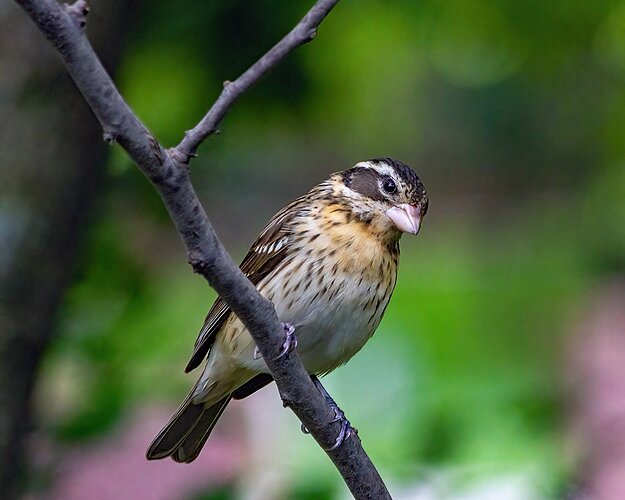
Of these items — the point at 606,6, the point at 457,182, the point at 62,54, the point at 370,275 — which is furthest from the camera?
the point at 457,182

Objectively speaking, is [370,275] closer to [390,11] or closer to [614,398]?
[390,11]

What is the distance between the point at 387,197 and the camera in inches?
140

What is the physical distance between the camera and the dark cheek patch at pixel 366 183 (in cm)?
360

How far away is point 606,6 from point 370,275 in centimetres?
184

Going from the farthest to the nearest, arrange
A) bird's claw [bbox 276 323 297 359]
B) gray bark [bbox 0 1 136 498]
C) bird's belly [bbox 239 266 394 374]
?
gray bark [bbox 0 1 136 498], bird's belly [bbox 239 266 394 374], bird's claw [bbox 276 323 297 359]

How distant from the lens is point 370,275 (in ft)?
11.4

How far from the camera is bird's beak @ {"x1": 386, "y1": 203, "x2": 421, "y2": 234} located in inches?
136

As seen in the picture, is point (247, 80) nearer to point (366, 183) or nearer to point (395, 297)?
point (366, 183)

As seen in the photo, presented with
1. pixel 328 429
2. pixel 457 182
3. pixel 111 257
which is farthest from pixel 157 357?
pixel 457 182

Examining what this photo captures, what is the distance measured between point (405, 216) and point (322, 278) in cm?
28

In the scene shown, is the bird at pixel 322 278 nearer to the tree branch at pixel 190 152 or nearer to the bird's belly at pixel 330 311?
the bird's belly at pixel 330 311

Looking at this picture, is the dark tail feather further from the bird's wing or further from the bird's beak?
the bird's beak

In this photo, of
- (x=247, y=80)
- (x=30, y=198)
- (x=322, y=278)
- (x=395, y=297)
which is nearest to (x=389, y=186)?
(x=322, y=278)

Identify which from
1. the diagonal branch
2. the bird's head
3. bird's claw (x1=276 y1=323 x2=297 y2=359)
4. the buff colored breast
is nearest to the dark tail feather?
the buff colored breast
